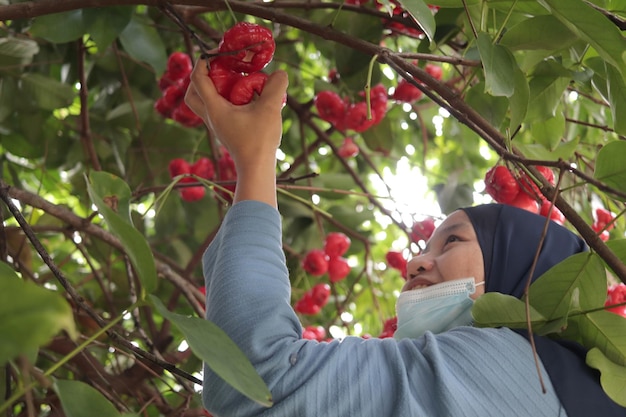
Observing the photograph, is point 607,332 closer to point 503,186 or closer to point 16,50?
point 503,186

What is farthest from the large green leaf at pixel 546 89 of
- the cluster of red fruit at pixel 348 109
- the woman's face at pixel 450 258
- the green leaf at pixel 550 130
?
the cluster of red fruit at pixel 348 109

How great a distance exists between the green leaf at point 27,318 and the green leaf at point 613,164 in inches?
27.6

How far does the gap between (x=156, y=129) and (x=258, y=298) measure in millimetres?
1425

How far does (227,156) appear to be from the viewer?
1.98 metres

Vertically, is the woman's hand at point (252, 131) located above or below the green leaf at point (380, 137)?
above

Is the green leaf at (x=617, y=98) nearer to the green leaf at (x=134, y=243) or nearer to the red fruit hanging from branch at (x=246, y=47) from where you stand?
the red fruit hanging from branch at (x=246, y=47)

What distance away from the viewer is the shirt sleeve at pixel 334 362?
3.12 ft

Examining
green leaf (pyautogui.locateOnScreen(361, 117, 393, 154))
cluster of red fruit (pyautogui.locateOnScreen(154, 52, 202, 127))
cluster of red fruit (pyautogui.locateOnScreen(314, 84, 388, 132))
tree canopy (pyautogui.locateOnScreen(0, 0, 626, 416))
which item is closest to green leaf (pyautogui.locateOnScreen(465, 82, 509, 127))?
tree canopy (pyautogui.locateOnScreen(0, 0, 626, 416))

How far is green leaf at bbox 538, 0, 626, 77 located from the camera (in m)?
1.02

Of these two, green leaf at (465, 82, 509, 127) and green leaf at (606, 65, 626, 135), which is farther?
green leaf at (465, 82, 509, 127)

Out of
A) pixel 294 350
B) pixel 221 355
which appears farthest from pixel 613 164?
pixel 221 355

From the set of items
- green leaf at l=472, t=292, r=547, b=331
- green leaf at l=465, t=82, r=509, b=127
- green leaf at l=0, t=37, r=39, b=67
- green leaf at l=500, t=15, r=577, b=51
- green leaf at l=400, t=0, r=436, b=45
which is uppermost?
green leaf at l=400, t=0, r=436, b=45

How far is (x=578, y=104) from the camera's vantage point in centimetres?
208

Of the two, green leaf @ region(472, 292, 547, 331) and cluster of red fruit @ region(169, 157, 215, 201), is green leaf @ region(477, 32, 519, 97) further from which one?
cluster of red fruit @ region(169, 157, 215, 201)
